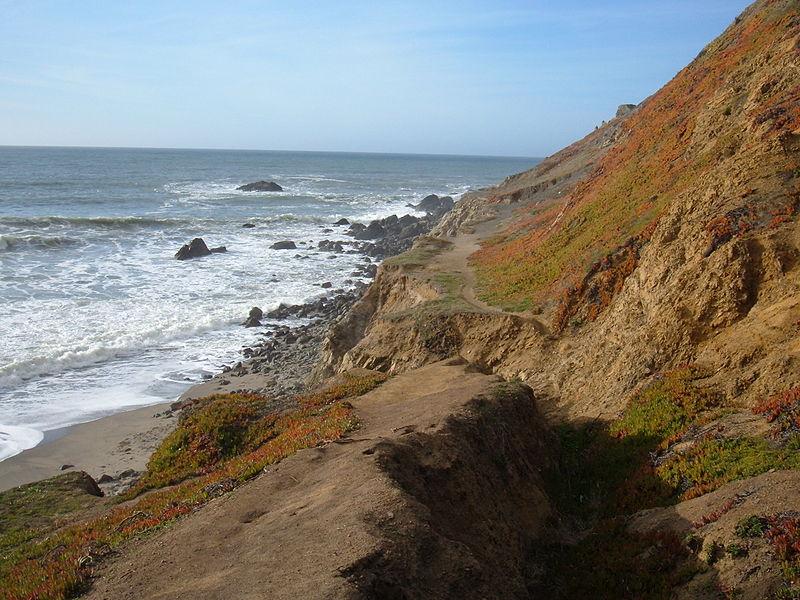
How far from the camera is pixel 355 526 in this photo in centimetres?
806

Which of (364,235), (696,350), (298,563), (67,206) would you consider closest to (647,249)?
(696,350)

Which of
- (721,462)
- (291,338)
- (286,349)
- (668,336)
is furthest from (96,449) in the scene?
(721,462)

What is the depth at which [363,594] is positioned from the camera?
22.2 ft

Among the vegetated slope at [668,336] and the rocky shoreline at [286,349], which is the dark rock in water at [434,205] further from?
the vegetated slope at [668,336]

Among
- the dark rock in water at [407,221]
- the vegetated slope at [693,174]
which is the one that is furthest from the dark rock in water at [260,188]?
the vegetated slope at [693,174]

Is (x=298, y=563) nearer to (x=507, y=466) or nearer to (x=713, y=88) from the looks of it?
(x=507, y=466)

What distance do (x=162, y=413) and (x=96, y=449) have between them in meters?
3.32

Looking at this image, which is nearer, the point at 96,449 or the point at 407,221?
the point at 96,449

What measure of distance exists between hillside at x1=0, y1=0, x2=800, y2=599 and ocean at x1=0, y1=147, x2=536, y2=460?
10906 mm

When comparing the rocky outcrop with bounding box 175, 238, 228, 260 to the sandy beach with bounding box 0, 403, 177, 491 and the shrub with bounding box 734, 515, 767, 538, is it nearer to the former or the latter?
the sandy beach with bounding box 0, 403, 177, 491

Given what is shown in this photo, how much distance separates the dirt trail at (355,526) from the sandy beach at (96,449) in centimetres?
1279

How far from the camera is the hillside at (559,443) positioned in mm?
8281

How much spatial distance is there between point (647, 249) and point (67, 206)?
8707cm

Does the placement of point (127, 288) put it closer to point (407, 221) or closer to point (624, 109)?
point (407, 221)
